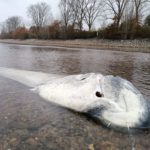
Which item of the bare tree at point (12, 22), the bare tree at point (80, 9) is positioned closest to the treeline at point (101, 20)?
the bare tree at point (80, 9)

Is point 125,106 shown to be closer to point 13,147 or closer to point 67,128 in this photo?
point 67,128

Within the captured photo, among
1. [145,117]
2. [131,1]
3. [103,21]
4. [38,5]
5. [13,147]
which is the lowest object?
[13,147]

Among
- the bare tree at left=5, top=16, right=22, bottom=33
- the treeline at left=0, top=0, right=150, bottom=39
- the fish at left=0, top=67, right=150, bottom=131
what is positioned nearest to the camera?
the fish at left=0, top=67, right=150, bottom=131

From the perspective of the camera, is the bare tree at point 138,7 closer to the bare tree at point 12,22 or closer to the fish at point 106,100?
the fish at point 106,100

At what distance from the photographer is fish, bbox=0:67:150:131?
3.44 m

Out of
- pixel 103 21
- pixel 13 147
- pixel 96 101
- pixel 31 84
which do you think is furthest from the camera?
pixel 103 21

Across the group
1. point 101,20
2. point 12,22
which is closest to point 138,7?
point 101,20

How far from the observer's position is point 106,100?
3.66 metres

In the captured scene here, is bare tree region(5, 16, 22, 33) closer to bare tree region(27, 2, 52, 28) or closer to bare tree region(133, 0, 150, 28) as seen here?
bare tree region(27, 2, 52, 28)

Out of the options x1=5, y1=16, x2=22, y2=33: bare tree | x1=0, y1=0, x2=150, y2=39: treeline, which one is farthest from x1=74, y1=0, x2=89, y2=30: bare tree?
x1=5, y1=16, x2=22, y2=33: bare tree

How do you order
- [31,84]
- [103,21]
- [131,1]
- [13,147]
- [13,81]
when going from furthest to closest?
[103,21]
[131,1]
[13,81]
[31,84]
[13,147]

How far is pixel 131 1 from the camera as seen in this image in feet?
120

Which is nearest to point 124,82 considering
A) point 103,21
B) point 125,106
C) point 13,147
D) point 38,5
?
point 125,106

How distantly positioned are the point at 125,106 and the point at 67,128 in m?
1.07
